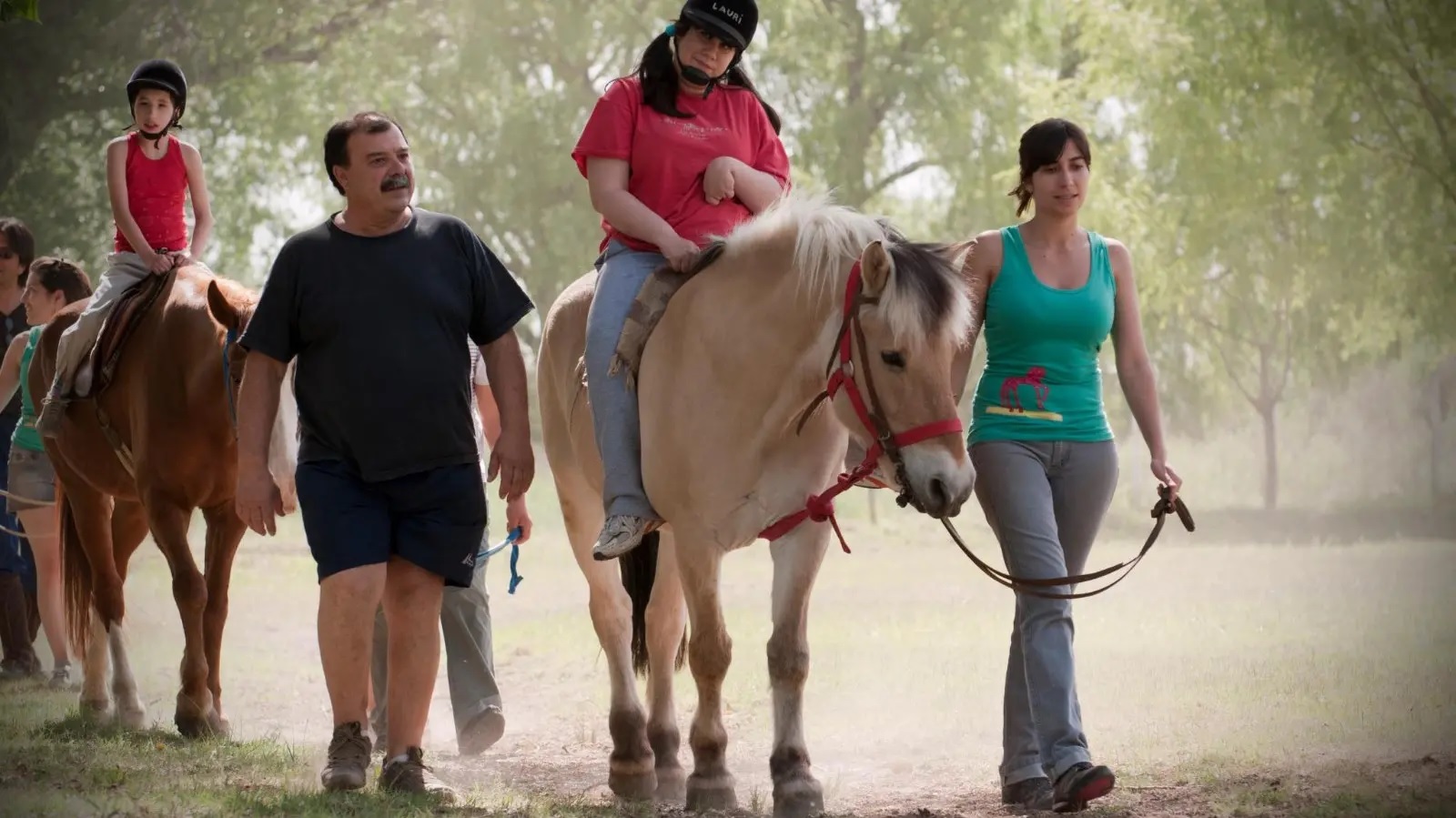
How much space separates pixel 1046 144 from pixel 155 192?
4461mm

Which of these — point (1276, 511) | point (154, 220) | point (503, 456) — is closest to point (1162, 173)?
point (1276, 511)

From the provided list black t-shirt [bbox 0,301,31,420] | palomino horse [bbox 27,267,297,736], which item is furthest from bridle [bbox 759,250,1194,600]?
black t-shirt [bbox 0,301,31,420]

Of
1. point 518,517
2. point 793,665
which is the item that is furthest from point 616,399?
point 793,665

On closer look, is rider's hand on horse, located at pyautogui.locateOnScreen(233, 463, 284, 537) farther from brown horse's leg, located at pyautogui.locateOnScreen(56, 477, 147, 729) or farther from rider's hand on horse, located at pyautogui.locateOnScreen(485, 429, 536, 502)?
brown horse's leg, located at pyautogui.locateOnScreen(56, 477, 147, 729)

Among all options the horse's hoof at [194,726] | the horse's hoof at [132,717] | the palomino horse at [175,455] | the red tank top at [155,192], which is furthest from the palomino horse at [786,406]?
the red tank top at [155,192]

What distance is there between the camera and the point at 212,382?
6.89m

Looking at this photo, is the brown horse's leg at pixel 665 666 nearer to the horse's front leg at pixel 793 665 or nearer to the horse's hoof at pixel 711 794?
the horse's hoof at pixel 711 794

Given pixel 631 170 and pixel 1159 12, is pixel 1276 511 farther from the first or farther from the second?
pixel 631 170

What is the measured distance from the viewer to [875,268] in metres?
4.79

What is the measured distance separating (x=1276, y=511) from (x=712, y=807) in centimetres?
1892

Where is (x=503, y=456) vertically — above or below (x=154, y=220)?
below

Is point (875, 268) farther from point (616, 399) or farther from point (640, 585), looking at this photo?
point (640, 585)

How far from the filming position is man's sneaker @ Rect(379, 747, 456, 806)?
500cm

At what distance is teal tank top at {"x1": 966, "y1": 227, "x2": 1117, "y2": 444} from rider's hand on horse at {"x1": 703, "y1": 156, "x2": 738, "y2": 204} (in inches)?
38.5
